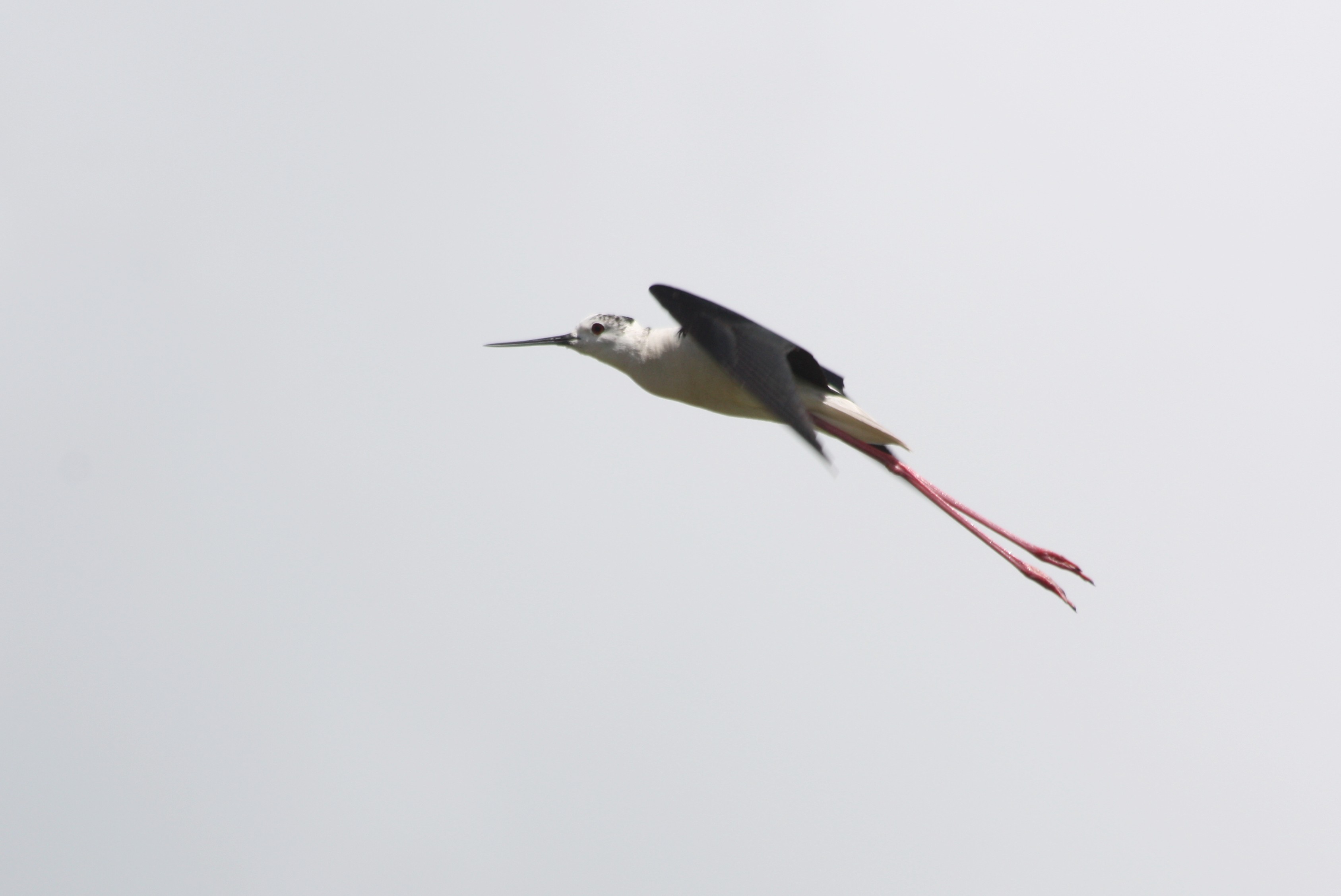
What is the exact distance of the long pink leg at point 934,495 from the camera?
6.38 metres

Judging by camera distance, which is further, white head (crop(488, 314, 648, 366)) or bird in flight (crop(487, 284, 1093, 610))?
white head (crop(488, 314, 648, 366))

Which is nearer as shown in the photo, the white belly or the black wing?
the black wing

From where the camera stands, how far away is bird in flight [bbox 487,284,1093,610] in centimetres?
575

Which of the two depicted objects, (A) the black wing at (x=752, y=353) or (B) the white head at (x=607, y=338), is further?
(B) the white head at (x=607, y=338)

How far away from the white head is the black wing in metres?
0.46

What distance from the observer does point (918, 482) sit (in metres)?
6.74

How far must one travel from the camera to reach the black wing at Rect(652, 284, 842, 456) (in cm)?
547

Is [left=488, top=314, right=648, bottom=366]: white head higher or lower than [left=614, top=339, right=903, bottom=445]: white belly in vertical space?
higher

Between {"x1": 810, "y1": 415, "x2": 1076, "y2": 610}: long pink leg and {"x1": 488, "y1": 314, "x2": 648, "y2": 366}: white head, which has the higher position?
{"x1": 488, "y1": 314, "x2": 648, "y2": 366}: white head

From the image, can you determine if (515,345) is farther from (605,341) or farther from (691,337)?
(691,337)

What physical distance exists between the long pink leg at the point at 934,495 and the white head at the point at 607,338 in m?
0.91

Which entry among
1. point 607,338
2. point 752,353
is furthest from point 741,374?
point 607,338

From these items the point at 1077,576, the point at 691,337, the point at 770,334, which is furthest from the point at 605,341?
the point at 1077,576

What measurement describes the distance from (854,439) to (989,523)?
2.48 ft
